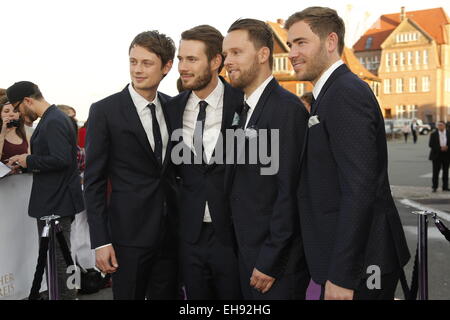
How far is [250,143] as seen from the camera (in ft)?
9.68

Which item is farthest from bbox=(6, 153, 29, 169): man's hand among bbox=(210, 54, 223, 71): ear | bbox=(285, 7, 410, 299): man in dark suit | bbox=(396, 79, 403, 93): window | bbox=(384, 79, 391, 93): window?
bbox=(384, 79, 391, 93): window

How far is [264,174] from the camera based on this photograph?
295cm

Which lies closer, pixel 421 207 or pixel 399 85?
pixel 421 207

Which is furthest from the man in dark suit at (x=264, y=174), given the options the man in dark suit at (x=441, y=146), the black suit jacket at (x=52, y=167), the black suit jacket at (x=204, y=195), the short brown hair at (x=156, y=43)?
the man in dark suit at (x=441, y=146)

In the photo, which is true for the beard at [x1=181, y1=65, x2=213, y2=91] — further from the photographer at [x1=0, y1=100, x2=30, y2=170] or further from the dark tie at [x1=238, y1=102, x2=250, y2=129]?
the photographer at [x1=0, y1=100, x2=30, y2=170]

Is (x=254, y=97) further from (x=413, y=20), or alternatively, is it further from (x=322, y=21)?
(x=413, y=20)

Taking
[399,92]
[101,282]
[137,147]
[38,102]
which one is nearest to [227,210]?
[137,147]

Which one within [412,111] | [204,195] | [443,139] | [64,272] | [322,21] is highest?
[412,111]

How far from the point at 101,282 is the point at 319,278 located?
4248mm

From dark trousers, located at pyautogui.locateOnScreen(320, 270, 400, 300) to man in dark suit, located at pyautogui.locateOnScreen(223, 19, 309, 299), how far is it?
12.5 inches

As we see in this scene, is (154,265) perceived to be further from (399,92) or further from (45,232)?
(399,92)

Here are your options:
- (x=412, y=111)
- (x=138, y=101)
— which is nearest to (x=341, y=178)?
(x=138, y=101)

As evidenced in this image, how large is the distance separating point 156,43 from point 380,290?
7.03 ft

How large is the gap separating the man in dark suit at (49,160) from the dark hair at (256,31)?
2482 millimetres
